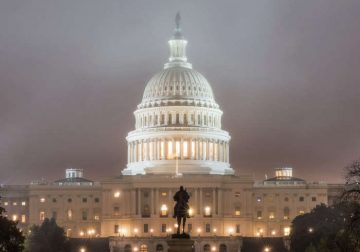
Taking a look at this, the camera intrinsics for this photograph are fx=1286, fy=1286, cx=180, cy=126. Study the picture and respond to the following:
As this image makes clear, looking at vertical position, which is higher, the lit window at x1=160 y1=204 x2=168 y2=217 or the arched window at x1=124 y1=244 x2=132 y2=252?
the lit window at x1=160 y1=204 x2=168 y2=217

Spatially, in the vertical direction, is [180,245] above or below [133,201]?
below

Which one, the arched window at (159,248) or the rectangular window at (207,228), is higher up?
the rectangular window at (207,228)

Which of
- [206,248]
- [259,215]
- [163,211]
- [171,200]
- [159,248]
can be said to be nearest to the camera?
[206,248]

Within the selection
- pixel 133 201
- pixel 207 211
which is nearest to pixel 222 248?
pixel 207 211

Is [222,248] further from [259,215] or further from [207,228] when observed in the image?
[259,215]

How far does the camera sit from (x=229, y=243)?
177 meters

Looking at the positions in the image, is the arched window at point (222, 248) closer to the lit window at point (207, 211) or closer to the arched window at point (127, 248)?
the lit window at point (207, 211)

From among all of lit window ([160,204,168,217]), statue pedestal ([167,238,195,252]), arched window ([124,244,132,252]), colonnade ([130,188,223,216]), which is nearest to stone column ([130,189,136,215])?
colonnade ([130,188,223,216])

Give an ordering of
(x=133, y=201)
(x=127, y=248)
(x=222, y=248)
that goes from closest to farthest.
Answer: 1. (x=127, y=248)
2. (x=222, y=248)
3. (x=133, y=201)


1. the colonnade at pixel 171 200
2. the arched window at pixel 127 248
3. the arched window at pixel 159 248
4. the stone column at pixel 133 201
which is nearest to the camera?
the arched window at pixel 127 248

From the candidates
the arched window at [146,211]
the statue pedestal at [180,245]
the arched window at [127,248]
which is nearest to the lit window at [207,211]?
the arched window at [146,211]

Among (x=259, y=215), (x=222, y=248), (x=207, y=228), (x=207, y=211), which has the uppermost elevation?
(x=259, y=215)

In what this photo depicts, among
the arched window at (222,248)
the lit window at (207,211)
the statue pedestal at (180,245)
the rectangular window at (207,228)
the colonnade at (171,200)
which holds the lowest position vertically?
the statue pedestal at (180,245)

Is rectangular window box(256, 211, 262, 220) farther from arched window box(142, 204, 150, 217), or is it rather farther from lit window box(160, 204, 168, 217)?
arched window box(142, 204, 150, 217)
